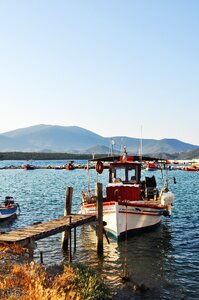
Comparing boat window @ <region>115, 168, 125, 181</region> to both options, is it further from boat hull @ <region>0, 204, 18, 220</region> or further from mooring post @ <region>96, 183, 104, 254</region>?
boat hull @ <region>0, 204, 18, 220</region>

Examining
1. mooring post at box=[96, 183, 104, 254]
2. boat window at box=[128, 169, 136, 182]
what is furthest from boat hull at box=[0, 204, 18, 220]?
mooring post at box=[96, 183, 104, 254]

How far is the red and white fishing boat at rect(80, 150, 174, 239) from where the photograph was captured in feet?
75.6

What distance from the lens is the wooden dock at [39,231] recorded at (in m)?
15.7

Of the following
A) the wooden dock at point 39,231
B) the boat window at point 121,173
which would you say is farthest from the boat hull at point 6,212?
the wooden dock at point 39,231

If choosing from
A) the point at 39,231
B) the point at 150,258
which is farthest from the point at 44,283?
the point at 150,258

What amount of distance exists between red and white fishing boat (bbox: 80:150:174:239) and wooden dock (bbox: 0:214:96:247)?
2193 millimetres

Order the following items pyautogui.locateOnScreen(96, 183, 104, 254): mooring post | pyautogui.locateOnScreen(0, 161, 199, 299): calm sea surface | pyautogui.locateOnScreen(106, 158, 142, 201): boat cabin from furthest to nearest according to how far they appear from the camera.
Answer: pyautogui.locateOnScreen(106, 158, 142, 201): boat cabin
pyautogui.locateOnScreen(96, 183, 104, 254): mooring post
pyautogui.locateOnScreen(0, 161, 199, 299): calm sea surface

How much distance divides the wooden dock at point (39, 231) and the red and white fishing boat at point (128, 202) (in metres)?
2.19

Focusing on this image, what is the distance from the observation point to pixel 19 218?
111 ft

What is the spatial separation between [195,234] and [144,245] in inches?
197

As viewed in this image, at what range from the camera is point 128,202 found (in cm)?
2339

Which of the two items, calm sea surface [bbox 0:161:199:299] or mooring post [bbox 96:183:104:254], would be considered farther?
mooring post [bbox 96:183:104:254]

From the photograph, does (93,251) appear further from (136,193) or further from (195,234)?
(195,234)

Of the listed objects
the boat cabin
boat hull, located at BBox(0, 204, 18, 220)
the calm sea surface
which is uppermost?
the boat cabin
